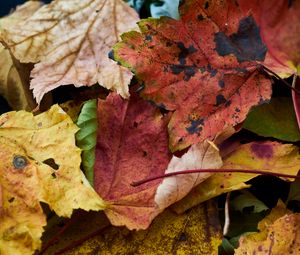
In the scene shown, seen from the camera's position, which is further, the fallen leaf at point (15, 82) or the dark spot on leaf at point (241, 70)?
the fallen leaf at point (15, 82)

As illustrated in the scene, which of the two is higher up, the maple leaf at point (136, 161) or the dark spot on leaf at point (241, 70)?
the dark spot on leaf at point (241, 70)

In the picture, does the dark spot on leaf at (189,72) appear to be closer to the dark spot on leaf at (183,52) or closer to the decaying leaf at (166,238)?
the dark spot on leaf at (183,52)

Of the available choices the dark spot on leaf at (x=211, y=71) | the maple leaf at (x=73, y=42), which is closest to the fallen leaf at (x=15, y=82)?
the maple leaf at (x=73, y=42)

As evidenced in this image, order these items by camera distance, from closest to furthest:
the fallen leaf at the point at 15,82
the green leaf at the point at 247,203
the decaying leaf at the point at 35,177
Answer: the decaying leaf at the point at 35,177
the green leaf at the point at 247,203
the fallen leaf at the point at 15,82

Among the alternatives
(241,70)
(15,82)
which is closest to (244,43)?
(241,70)

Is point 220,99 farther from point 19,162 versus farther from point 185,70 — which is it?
point 19,162

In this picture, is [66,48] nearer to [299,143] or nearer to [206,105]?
[206,105]

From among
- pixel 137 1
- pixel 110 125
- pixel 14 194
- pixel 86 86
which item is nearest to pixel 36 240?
pixel 14 194
